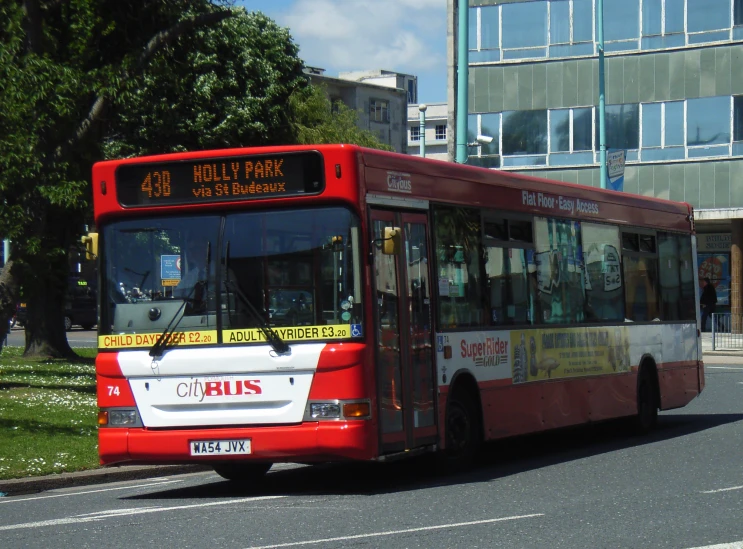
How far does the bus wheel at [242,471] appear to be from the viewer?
12.9 metres

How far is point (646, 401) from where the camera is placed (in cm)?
1819

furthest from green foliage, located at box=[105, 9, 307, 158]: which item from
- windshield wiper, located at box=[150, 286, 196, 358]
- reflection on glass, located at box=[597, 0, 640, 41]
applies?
windshield wiper, located at box=[150, 286, 196, 358]

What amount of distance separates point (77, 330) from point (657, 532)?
181ft

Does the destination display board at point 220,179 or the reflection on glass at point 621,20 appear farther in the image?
the reflection on glass at point 621,20

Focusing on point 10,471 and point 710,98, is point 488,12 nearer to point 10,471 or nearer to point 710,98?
point 710,98

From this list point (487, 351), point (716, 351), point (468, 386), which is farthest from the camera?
point (716, 351)

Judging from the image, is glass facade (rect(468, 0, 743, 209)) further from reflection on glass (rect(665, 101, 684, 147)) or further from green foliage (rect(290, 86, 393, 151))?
green foliage (rect(290, 86, 393, 151))

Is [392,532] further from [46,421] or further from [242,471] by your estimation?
[46,421]

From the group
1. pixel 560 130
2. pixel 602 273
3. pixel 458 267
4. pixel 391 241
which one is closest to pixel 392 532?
pixel 391 241

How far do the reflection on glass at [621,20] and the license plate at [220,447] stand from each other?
35354 millimetres

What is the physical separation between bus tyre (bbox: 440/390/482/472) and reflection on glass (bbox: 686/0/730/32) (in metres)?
32.7

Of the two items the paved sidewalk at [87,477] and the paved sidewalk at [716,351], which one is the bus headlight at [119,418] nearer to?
the paved sidewalk at [87,477]

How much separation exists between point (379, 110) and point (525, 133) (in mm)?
67107

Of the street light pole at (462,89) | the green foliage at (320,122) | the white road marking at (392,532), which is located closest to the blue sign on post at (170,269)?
the white road marking at (392,532)
